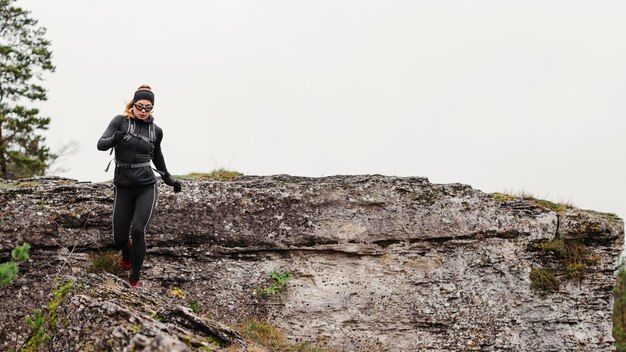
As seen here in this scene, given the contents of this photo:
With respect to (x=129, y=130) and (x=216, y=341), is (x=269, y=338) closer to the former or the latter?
(x=216, y=341)

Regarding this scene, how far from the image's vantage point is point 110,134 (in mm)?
8172

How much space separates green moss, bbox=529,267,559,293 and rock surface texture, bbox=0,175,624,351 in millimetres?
69

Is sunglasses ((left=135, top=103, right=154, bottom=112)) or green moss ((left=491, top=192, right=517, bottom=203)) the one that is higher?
sunglasses ((left=135, top=103, right=154, bottom=112))

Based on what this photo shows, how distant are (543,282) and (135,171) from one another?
7798mm

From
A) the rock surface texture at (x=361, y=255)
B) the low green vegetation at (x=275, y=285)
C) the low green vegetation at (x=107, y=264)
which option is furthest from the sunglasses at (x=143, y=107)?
the low green vegetation at (x=275, y=285)

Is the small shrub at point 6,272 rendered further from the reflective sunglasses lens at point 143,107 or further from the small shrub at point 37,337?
the reflective sunglasses lens at point 143,107

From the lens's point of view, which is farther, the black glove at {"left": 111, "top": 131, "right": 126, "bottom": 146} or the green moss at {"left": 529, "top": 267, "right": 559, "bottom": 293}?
the green moss at {"left": 529, "top": 267, "right": 559, "bottom": 293}

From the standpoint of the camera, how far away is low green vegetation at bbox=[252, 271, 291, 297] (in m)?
10.7

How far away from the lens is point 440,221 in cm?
1118

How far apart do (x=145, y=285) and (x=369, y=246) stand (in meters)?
4.20

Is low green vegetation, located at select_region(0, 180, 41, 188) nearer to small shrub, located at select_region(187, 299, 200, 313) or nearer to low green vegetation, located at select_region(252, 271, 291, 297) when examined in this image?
small shrub, located at select_region(187, 299, 200, 313)

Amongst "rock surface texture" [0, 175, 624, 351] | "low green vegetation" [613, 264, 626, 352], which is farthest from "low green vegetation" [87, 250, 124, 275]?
"low green vegetation" [613, 264, 626, 352]

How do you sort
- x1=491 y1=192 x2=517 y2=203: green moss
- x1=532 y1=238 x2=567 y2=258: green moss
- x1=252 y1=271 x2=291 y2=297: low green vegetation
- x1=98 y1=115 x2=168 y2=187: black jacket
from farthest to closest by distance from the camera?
x1=491 y1=192 x2=517 y2=203: green moss → x1=532 y1=238 x2=567 y2=258: green moss → x1=252 y1=271 x2=291 y2=297: low green vegetation → x1=98 y1=115 x2=168 y2=187: black jacket

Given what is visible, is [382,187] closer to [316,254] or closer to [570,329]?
[316,254]
